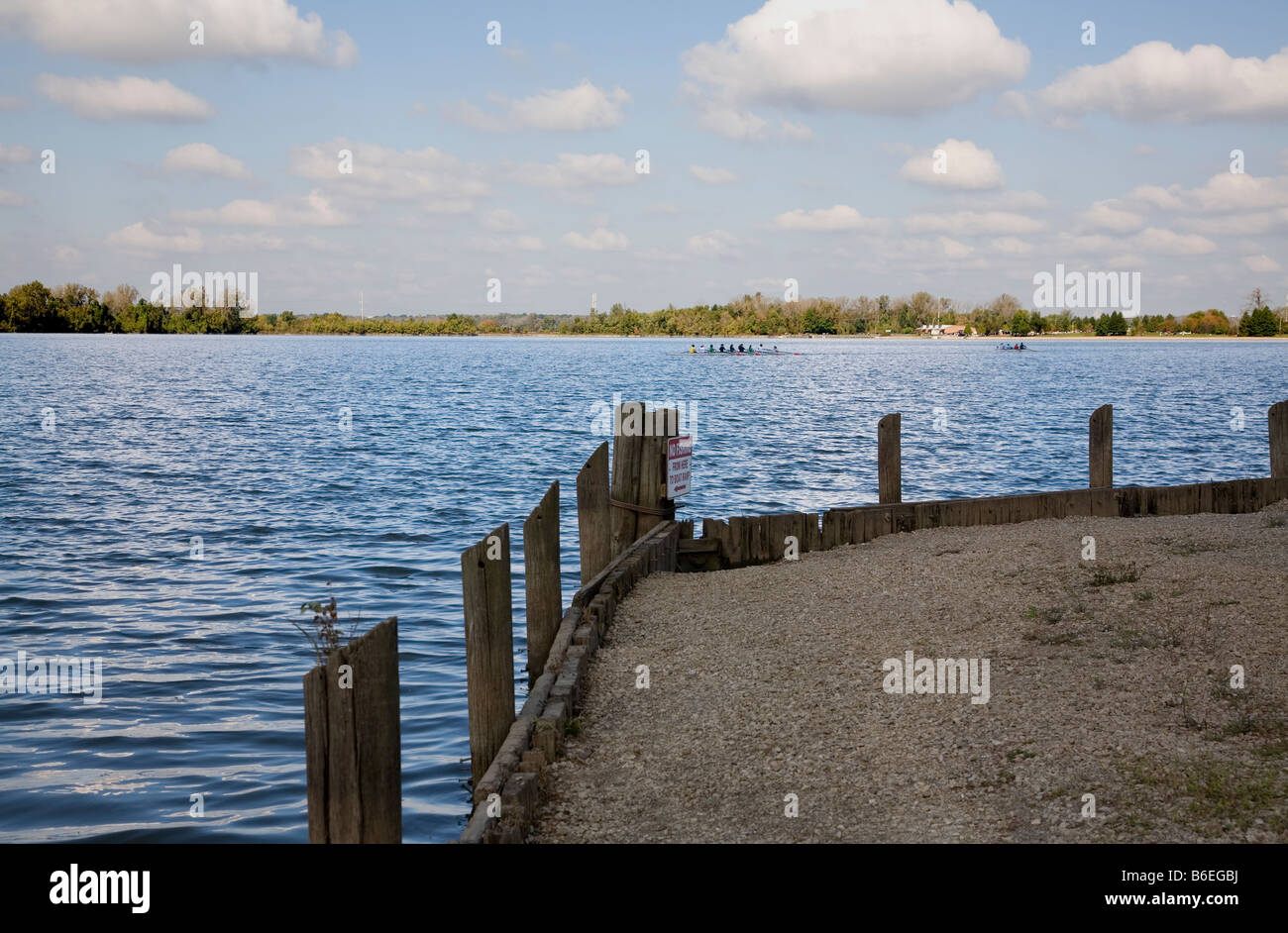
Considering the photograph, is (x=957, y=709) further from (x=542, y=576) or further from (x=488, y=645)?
(x=542, y=576)

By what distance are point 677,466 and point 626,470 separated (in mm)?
587

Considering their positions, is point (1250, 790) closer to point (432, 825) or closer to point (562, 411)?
point (432, 825)

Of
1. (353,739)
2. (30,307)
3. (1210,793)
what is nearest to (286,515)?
(353,739)

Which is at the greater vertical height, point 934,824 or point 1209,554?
point 1209,554

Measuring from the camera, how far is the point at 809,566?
11.2 metres

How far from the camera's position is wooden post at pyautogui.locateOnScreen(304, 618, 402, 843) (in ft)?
14.8

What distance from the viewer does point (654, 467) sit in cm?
1162

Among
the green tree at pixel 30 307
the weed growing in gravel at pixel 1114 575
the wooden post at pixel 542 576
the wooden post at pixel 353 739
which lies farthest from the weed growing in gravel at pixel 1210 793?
the green tree at pixel 30 307

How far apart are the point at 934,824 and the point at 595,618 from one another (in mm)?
3850

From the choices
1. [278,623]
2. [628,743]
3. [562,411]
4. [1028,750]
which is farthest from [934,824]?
[562,411]

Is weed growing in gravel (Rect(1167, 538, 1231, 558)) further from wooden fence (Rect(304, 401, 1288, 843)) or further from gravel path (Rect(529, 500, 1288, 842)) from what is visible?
wooden fence (Rect(304, 401, 1288, 843))
